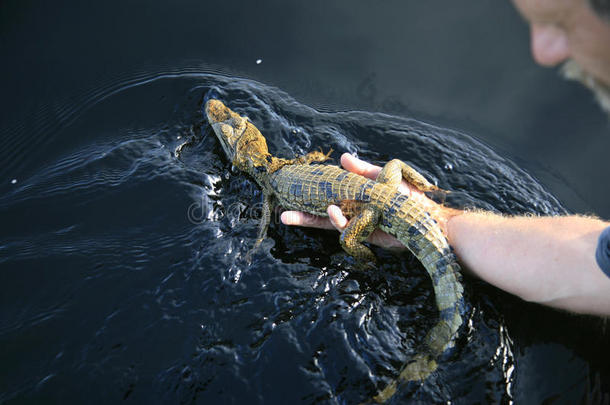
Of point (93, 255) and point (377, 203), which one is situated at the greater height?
point (377, 203)

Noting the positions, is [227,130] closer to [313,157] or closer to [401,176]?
[313,157]

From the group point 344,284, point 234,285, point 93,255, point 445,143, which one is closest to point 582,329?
point 344,284

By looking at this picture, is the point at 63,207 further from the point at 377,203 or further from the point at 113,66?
the point at 377,203

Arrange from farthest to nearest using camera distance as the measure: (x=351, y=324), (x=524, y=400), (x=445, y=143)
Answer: (x=445, y=143) < (x=351, y=324) < (x=524, y=400)

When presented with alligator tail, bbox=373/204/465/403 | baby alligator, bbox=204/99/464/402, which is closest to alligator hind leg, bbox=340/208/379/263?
baby alligator, bbox=204/99/464/402

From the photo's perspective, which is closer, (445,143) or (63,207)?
(63,207)

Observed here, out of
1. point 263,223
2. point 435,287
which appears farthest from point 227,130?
point 435,287

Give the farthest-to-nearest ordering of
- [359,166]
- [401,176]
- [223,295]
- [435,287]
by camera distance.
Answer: [359,166] → [401,176] → [223,295] → [435,287]

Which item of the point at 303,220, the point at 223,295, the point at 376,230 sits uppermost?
the point at 303,220
